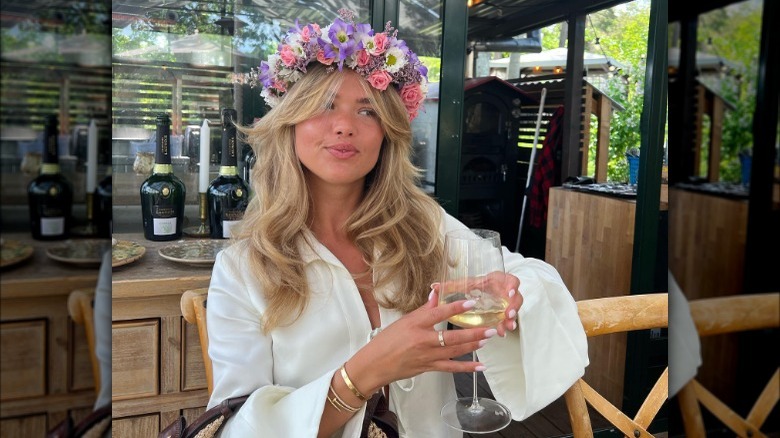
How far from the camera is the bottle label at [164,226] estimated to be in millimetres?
2025

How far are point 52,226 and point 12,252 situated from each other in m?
0.01

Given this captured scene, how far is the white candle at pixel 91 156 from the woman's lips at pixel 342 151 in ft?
4.44

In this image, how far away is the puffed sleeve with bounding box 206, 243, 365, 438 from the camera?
1.27 m

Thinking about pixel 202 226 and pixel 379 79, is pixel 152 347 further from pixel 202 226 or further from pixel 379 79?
pixel 379 79

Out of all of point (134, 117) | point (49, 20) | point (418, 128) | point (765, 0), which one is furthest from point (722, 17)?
point (418, 128)

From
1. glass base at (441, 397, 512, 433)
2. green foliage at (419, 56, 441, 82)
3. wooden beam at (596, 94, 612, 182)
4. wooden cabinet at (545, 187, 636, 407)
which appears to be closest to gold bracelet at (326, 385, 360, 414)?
glass base at (441, 397, 512, 433)

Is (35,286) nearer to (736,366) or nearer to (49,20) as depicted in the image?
(49,20)

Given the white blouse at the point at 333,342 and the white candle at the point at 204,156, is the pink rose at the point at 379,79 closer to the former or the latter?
the white blouse at the point at 333,342

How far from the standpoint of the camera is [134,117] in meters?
1.98

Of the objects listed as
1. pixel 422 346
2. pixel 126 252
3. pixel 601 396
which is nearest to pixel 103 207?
pixel 422 346

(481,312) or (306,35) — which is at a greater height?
(306,35)

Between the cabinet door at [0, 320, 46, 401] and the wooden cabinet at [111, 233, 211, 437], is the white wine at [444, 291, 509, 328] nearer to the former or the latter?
the cabinet door at [0, 320, 46, 401]

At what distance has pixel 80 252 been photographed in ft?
0.65

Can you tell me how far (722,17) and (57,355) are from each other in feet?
0.73
